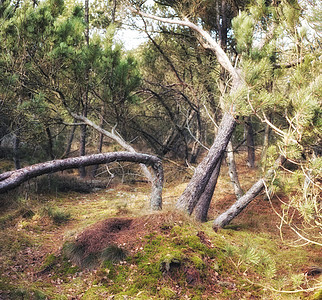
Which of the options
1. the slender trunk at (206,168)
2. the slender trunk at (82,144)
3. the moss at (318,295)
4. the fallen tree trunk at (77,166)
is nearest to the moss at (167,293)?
the moss at (318,295)

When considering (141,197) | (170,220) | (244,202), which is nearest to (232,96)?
(170,220)

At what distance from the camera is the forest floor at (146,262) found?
3.24 meters

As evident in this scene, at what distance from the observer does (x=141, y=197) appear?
343 inches

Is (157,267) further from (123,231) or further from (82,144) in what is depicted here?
(82,144)

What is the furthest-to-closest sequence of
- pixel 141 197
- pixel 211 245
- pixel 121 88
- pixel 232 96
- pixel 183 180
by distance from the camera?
pixel 183 180 < pixel 141 197 < pixel 121 88 < pixel 211 245 < pixel 232 96

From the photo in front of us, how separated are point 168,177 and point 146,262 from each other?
7.01m

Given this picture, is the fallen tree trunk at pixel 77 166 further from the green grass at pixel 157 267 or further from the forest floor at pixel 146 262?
the green grass at pixel 157 267

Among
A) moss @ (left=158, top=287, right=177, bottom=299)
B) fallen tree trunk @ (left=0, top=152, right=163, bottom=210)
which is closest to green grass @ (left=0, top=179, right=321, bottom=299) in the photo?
moss @ (left=158, top=287, right=177, bottom=299)

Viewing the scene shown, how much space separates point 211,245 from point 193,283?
91 centimetres

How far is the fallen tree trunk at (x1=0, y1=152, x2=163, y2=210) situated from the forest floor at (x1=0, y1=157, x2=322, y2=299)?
0.86m

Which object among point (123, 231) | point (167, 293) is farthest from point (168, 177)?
point (167, 293)

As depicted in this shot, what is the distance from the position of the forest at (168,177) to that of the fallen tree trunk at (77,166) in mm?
19

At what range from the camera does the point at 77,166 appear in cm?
403

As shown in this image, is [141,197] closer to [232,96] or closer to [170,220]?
[170,220]
